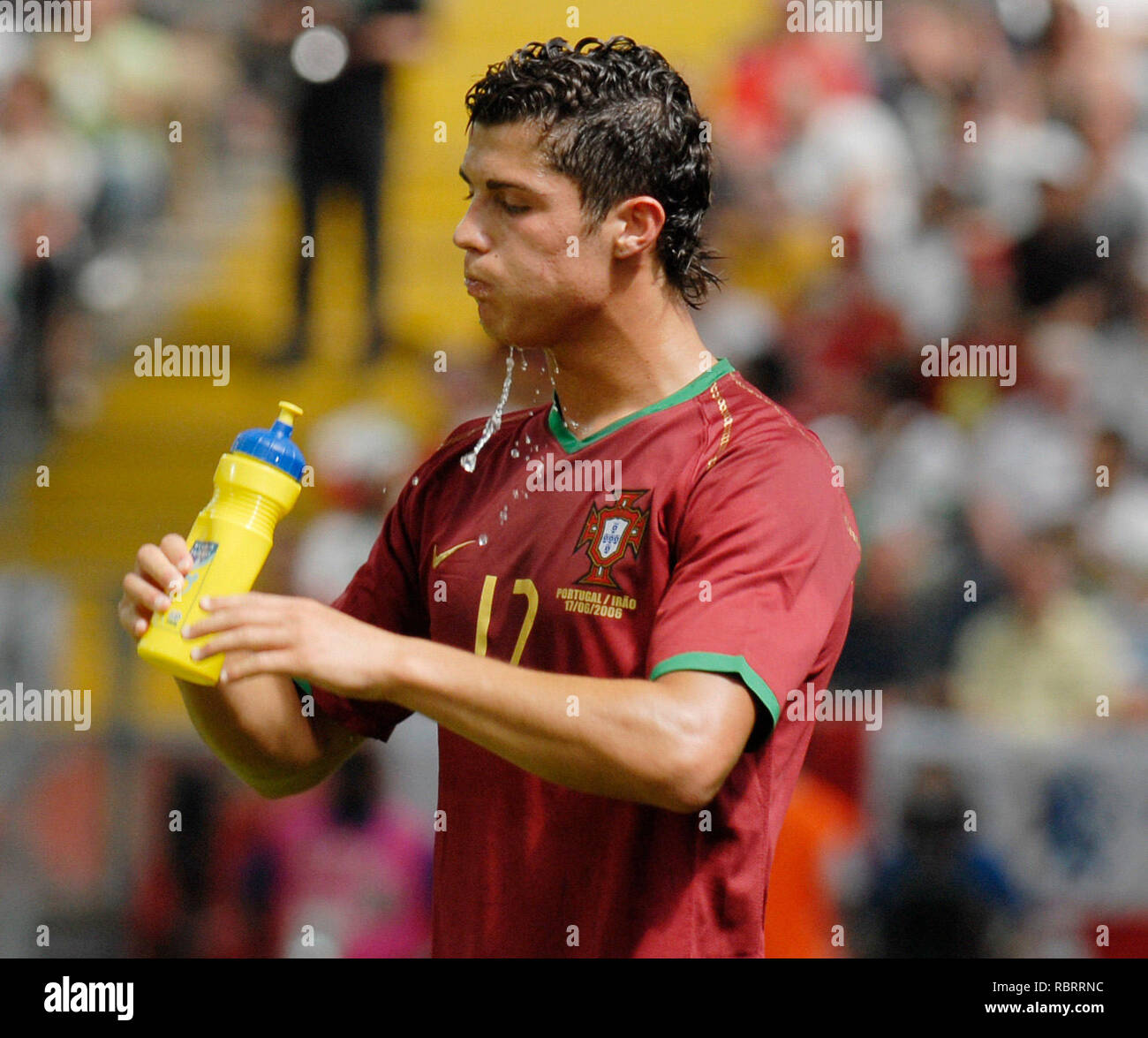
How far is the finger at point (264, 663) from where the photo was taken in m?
2.00

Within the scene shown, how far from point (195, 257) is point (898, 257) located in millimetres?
3739

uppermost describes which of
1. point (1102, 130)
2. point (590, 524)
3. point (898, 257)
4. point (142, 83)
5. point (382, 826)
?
point (142, 83)

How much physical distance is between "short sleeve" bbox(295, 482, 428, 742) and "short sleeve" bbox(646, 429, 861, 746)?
23.5 inches

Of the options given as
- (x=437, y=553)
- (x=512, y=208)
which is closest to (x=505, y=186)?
(x=512, y=208)

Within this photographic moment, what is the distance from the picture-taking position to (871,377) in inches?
258

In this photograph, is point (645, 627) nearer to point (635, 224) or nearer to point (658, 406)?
point (658, 406)

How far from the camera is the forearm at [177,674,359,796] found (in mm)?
2562

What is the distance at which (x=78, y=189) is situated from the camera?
310 inches

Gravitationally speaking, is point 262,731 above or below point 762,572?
below

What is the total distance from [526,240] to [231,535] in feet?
2.14

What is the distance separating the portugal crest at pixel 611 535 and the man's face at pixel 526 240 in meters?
0.33

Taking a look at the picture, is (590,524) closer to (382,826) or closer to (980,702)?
(382,826)

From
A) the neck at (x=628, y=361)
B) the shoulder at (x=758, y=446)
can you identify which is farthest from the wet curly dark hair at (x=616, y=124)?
the shoulder at (x=758, y=446)

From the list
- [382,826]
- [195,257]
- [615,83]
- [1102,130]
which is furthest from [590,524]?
[195,257]
